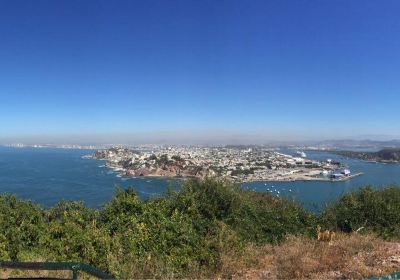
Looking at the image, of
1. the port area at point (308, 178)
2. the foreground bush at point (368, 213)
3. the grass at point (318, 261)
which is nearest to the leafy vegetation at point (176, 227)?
the foreground bush at point (368, 213)

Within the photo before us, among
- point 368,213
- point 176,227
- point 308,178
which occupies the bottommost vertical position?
point 308,178

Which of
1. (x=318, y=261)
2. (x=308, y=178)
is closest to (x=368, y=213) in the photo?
(x=318, y=261)

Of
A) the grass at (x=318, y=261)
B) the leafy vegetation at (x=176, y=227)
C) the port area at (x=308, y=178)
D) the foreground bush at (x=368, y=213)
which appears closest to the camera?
the grass at (x=318, y=261)

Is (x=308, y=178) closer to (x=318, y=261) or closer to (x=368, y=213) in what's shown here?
(x=368, y=213)

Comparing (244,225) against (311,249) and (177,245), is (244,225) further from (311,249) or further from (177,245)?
(311,249)

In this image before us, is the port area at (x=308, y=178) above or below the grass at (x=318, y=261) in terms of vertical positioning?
below

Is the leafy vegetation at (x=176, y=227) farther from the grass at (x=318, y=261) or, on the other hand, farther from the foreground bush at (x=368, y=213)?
the grass at (x=318, y=261)

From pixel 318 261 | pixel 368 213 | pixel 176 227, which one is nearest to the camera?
pixel 318 261

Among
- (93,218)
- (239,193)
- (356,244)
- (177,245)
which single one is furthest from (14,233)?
(356,244)

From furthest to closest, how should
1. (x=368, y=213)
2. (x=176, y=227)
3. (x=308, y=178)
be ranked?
(x=308, y=178), (x=368, y=213), (x=176, y=227)
